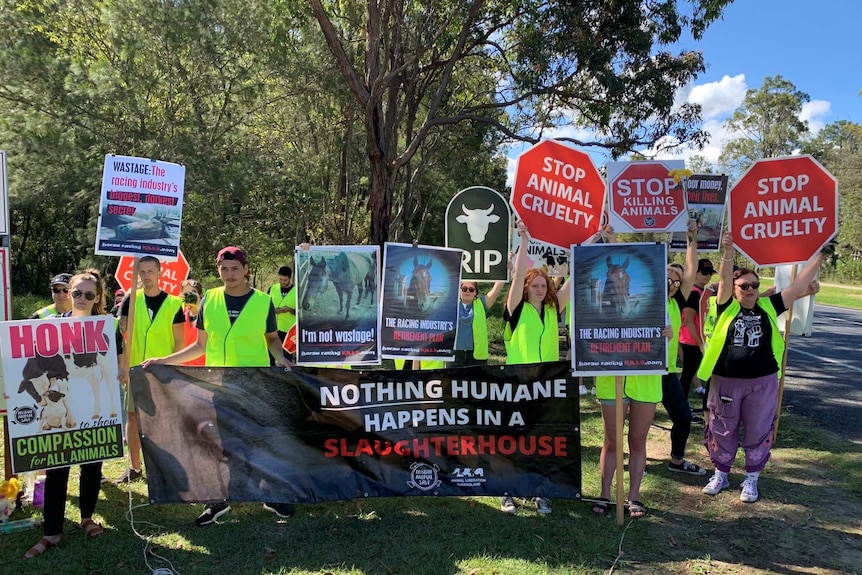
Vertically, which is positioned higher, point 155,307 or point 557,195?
point 557,195

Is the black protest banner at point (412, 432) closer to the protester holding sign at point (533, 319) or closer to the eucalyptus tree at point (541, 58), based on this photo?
the protester holding sign at point (533, 319)

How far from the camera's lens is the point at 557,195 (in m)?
4.55

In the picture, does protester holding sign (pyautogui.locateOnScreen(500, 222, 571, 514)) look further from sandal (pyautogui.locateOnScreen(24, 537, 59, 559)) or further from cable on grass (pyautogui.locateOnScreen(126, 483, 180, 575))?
sandal (pyautogui.locateOnScreen(24, 537, 59, 559))

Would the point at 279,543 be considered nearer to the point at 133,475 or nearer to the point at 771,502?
the point at 133,475

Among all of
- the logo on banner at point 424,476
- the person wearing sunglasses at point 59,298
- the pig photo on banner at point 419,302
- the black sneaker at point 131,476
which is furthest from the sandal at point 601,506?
the person wearing sunglasses at point 59,298

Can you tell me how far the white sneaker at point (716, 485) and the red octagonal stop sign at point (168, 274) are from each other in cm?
613

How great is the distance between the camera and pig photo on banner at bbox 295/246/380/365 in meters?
4.59

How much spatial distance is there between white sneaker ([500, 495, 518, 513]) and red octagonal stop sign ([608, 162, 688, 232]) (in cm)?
232

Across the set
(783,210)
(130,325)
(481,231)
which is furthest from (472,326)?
(130,325)

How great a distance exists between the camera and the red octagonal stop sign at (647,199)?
455cm

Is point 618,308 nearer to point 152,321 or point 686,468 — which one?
point 686,468

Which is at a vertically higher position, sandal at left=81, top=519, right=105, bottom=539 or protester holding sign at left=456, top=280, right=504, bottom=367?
protester holding sign at left=456, top=280, right=504, bottom=367

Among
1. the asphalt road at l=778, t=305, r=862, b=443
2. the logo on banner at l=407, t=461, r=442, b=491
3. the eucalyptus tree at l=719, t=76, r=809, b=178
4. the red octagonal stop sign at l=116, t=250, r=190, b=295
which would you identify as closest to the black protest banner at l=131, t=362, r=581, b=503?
the logo on banner at l=407, t=461, r=442, b=491

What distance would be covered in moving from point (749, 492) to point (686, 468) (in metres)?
0.71
